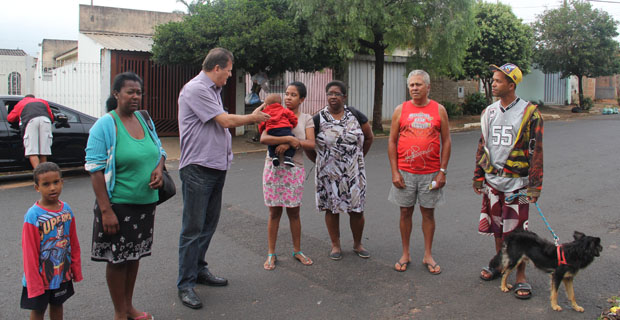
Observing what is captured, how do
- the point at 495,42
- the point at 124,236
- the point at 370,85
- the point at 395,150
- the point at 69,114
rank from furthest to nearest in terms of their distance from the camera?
1. the point at 370,85
2. the point at 495,42
3. the point at 69,114
4. the point at 395,150
5. the point at 124,236

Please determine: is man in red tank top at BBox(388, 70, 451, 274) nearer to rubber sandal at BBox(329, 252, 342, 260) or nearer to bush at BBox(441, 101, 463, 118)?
rubber sandal at BBox(329, 252, 342, 260)

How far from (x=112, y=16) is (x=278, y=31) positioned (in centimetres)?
2033

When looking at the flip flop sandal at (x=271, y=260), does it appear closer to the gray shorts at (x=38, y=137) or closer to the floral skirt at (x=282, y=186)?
the floral skirt at (x=282, y=186)

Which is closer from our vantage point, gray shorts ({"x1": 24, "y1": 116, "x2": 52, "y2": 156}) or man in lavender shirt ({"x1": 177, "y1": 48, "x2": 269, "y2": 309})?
man in lavender shirt ({"x1": 177, "y1": 48, "x2": 269, "y2": 309})

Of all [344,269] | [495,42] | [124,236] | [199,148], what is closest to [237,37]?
[344,269]

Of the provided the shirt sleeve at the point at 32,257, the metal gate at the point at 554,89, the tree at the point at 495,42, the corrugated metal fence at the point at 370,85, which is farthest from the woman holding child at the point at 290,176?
the metal gate at the point at 554,89

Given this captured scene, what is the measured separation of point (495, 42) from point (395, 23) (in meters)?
8.54

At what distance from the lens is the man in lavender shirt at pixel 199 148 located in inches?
152

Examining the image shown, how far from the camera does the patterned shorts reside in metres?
4.26

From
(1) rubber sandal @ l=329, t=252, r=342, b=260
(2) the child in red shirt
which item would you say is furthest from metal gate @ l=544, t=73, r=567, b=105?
(2) the child in red shirt

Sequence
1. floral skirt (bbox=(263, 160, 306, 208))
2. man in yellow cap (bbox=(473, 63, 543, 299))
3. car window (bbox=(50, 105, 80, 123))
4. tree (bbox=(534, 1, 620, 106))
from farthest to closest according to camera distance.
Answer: tree (bbox=(534, 1, 620, 106)) → car window (bbox=(50, 105, 80, 123)) → floral skirt (bbox=(263, 160, 306, 208)) → man in yellow cap (bbox=(473, 63, 543, 299))

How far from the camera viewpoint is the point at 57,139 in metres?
9.32

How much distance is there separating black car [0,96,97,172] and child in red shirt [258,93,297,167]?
6355 mm

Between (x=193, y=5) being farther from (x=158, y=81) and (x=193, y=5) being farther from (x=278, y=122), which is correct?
(x=278, y=122)
